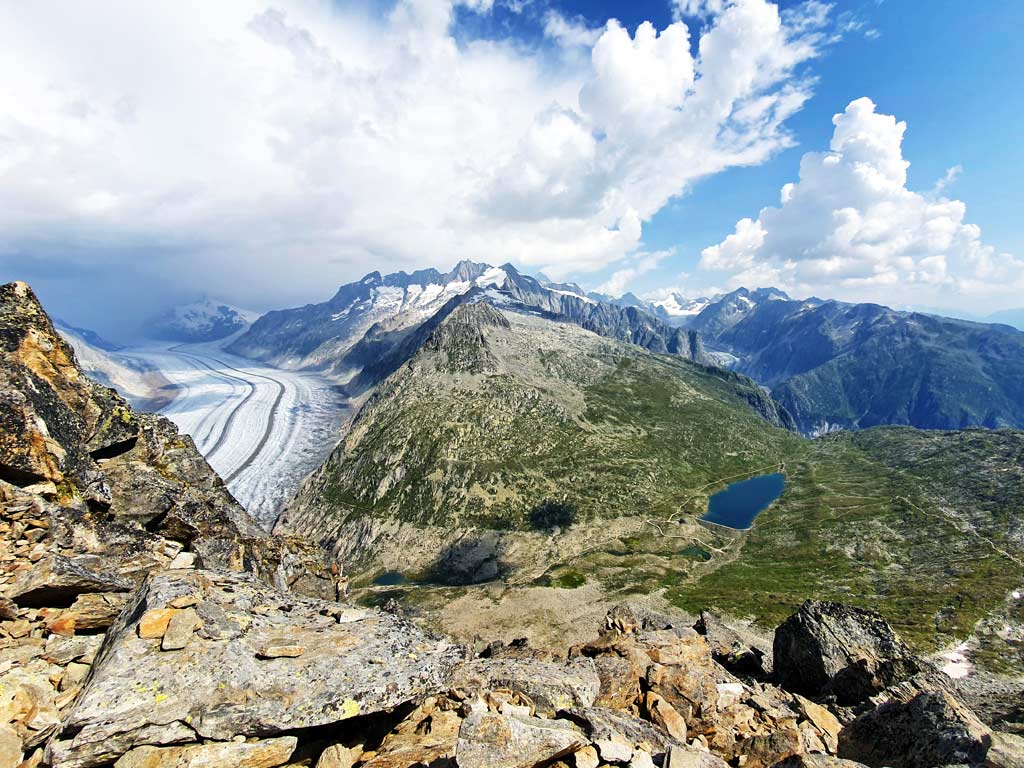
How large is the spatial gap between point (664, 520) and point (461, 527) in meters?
84.6

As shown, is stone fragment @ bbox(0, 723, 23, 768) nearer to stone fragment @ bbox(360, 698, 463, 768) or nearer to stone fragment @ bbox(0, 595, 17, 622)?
stone fragment @ bbox(0, 595, 17, 622)

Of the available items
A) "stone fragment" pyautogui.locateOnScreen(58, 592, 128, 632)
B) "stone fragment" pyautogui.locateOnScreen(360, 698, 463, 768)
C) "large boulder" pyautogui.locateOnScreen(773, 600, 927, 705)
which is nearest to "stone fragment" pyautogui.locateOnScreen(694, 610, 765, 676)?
"large boulder" pyautogui.locateOnScreen(773, 600, 927, 705)

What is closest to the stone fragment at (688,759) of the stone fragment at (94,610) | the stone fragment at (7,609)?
the stone fragment at (94,610)

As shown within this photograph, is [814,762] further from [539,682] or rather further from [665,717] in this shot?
[539,682]

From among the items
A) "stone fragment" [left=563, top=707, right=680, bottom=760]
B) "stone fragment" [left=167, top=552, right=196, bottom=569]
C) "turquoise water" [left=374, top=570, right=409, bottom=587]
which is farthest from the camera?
"turquoise water" [left=374, top=570, right=409, bottom=587]

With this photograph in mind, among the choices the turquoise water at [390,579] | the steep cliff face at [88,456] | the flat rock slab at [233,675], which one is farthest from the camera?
the turquoise water at [390,579]

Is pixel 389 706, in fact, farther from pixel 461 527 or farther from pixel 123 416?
pixel 461 527

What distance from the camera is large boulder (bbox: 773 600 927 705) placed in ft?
101

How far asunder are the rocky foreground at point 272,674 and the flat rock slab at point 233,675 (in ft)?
0.22

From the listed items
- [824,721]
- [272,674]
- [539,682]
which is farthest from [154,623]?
[824,721]

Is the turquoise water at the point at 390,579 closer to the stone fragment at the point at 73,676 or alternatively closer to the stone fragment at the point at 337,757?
the stone fragment at the point at 73,676

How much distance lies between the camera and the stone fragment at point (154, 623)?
602 inches

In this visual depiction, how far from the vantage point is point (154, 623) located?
15.7 m

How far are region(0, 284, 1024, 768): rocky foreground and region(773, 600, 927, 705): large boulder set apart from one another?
13 centimetres
